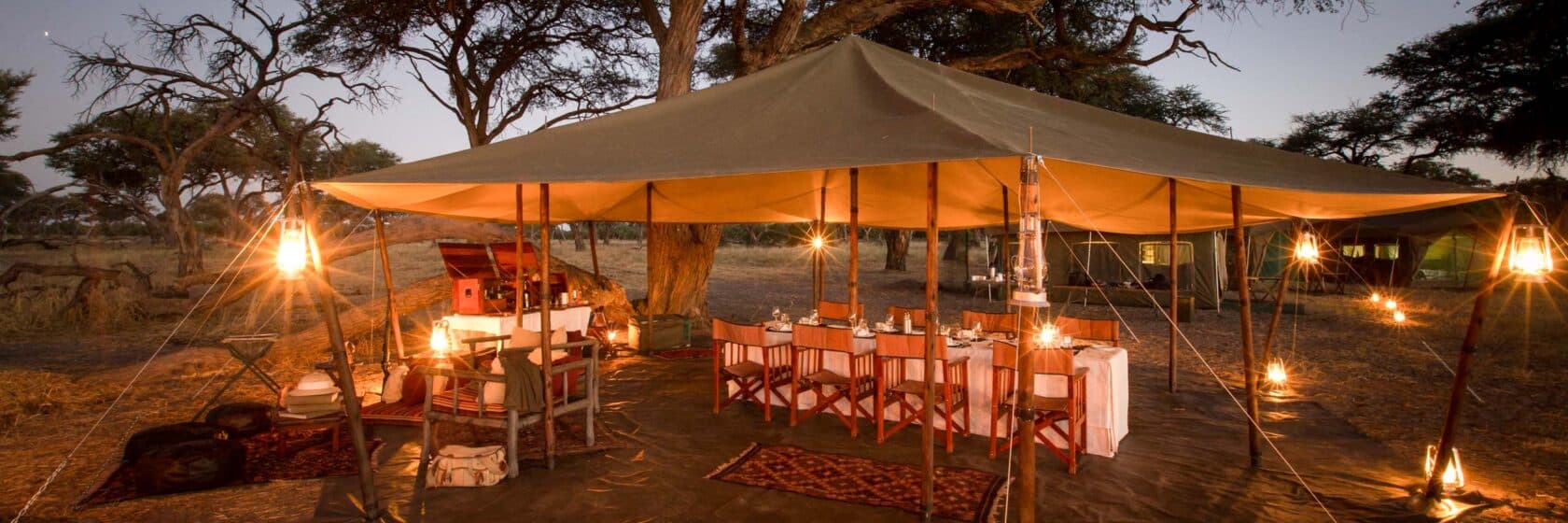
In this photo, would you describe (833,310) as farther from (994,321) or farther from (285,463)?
(285,463)

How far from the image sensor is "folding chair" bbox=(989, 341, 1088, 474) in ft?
14.3

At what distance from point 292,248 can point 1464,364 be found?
6222mm

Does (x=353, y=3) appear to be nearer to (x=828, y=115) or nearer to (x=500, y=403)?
(x=500, y=403)

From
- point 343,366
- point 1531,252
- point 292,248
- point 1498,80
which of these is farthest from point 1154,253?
point 292,248

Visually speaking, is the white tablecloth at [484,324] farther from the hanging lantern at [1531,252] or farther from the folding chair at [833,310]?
the hanging lantern at [1531,252]

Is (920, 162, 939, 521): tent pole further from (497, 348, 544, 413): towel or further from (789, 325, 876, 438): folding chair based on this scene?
(497, 348, 544, 413): towel

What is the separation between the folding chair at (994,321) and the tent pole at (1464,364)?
2.69 meters

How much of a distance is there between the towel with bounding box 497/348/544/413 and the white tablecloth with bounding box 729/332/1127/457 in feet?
7.27

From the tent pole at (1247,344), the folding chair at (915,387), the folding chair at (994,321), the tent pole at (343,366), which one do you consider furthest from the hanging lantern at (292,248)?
the tent pole at (1247,344)

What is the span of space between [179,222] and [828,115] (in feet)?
52.8

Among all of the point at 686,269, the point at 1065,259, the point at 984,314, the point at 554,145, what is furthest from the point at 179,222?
the point at 1065,259

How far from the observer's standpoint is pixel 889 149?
3.38m

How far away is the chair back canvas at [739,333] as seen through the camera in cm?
549

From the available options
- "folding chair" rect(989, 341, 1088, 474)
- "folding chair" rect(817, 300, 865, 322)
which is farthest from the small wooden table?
"folding chair" rect(989, 341, 1088, 474)
